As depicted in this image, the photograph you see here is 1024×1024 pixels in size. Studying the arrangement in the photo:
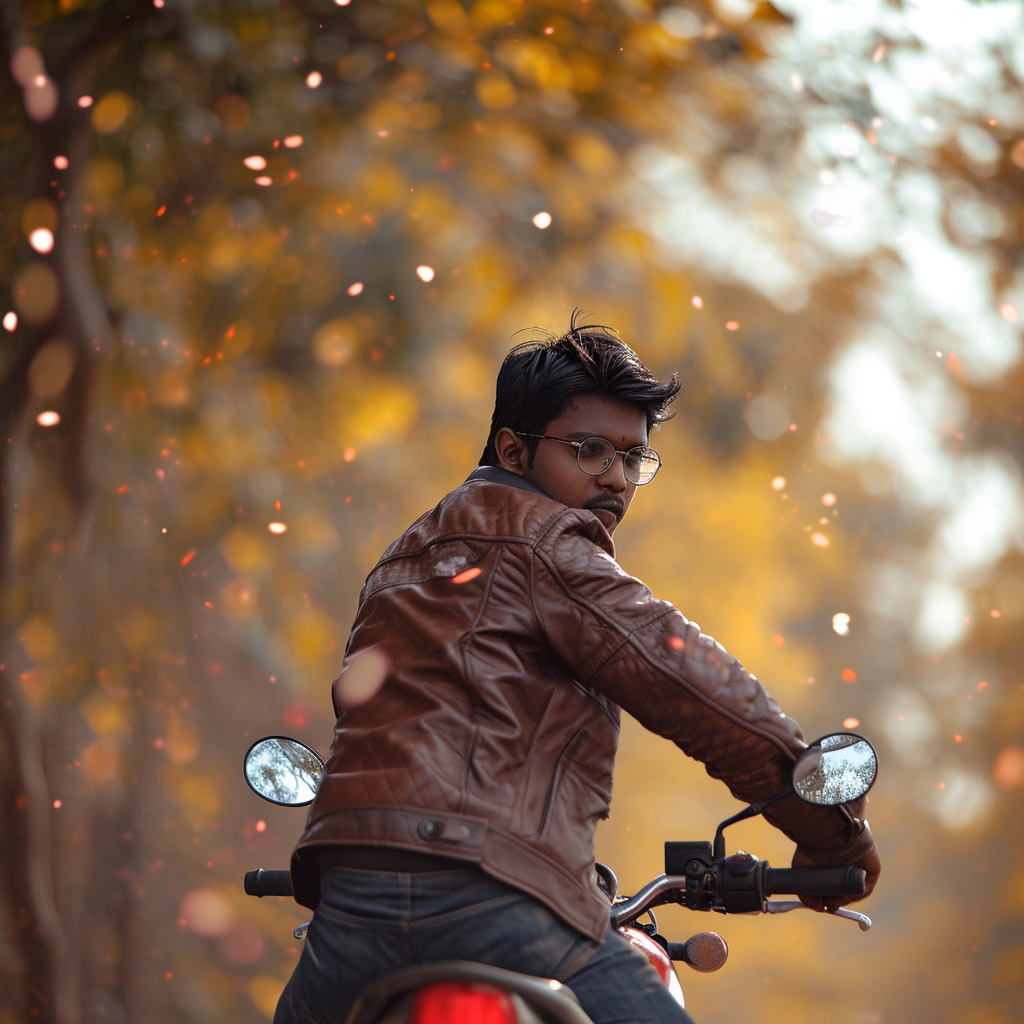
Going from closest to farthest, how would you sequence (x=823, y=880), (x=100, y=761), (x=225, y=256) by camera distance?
(x=823, y=880) < (x=100, y=761) < (x=225, y=256)

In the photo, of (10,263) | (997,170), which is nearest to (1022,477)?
(997,170)

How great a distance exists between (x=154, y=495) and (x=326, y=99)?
2.25 m

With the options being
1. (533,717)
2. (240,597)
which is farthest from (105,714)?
(533,717)

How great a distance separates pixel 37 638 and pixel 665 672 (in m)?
3.83

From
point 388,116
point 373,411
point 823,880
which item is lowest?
point 823,880

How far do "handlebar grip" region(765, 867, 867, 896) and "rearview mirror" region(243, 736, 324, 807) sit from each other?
774 mm

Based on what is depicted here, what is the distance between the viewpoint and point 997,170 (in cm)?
579

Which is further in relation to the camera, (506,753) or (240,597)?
(240,597)

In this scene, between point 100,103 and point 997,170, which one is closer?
point 100,103

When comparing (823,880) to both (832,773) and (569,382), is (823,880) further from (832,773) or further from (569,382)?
(569,382)

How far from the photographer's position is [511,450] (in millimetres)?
1724

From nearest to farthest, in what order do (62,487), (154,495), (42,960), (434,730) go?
(434,730)
(42,960)
(62,487)
(154,495)

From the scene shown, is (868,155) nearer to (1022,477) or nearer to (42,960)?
(1022,477)

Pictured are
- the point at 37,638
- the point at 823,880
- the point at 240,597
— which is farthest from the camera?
the point at 240,597
